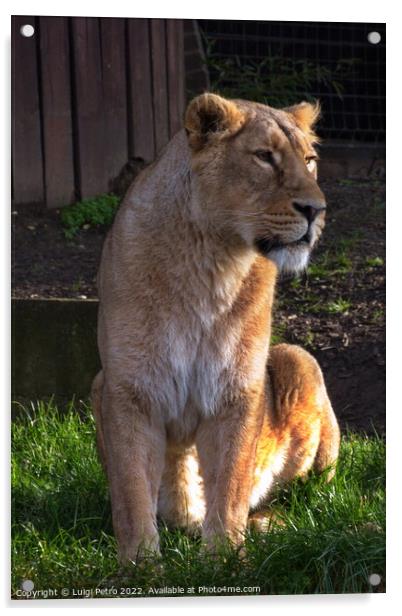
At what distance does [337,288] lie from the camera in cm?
444

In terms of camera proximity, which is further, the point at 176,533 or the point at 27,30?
the point at 176,533

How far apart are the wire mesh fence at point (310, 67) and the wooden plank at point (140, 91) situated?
148mm

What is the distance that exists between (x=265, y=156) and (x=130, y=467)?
2.57ft

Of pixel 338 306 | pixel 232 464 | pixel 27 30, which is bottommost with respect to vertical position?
pixel 232 464

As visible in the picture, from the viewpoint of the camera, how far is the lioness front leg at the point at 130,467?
3523 millimetres

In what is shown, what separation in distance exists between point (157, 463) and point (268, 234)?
0.61m

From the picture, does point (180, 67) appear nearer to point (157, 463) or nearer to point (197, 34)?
point (197, 34)

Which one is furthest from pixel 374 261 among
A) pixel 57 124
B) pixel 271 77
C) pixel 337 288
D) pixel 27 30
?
pixel 27 30

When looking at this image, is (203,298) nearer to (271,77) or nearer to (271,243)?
(271,243)

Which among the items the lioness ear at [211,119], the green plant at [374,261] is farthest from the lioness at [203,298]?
the green plant at [374,261]

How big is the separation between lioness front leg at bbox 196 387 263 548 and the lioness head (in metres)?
0.36
